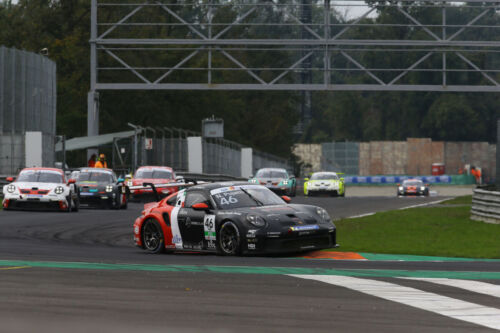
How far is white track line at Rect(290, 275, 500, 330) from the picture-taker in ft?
28.7

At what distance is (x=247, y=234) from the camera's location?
15.0 meters

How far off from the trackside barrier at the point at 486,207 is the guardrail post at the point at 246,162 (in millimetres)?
32104

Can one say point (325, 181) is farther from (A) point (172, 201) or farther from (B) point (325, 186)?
→ (A) point (172, 201)

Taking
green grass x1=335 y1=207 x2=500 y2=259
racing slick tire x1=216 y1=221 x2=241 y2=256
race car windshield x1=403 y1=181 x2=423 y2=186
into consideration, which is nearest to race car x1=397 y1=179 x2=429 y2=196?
race car windshield x1=403 y1=181 x2=423 y2=186

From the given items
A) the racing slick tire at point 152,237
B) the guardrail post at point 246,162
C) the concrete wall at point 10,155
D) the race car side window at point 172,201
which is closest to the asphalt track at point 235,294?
the racing slick tire at point 152,237

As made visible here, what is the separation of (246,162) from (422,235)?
36.6 metres

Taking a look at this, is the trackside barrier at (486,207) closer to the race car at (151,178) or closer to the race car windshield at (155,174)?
the race car at (151,178)

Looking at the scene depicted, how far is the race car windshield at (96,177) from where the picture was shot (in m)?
31.8

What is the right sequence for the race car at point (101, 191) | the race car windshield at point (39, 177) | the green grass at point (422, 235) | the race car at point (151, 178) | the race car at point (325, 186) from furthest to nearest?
the race car at point (325, 186)
the race car at point (151, 178)
the race car at point (101, 191)
the race car windshield at point (39, 177)
the green grass at point (422, 235)

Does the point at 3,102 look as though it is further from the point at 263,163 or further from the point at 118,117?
the point at 118,117

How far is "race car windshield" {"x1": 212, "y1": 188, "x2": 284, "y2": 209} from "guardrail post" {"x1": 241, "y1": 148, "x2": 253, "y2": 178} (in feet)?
129

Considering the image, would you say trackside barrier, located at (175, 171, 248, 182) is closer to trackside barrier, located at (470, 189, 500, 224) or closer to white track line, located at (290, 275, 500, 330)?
trackside barrier, located at (470, 189, 500, 224)

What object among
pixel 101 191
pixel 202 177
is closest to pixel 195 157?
pixel 202 177

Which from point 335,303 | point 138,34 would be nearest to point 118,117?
point 138,34
